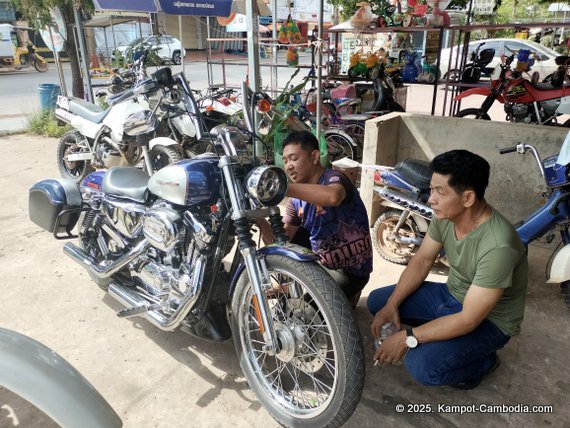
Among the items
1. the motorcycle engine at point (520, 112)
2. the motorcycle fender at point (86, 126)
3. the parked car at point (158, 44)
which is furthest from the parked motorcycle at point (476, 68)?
the motorcycle fender at point (86, 126)

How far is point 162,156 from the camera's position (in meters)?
4.79

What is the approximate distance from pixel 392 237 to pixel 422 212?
0.46 metres

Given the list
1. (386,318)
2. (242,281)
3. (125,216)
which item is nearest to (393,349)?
(386,318)

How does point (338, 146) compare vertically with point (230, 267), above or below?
below

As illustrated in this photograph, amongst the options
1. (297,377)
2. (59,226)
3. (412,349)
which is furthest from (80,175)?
(412,349)

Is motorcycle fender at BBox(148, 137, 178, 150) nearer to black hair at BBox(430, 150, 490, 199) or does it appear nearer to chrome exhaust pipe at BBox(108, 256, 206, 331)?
chrome exhaust pipe at BBox(108, 256, 206, 331)

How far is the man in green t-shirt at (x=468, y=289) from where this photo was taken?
1889 mm

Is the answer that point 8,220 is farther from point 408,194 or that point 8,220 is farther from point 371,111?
point 371,111

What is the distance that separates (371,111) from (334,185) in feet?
14.7

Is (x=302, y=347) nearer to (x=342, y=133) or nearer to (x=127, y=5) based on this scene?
(x=342, y=133)

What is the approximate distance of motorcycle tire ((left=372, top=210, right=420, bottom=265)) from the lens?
3465 millimetres

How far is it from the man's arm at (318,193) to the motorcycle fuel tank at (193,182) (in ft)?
1.12

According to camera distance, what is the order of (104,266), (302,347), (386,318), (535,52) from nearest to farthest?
(302,347), (386,318), (104,266), (535,52)

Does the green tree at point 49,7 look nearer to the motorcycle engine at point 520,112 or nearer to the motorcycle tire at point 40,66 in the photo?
the motorcycle engine at point 520,112
